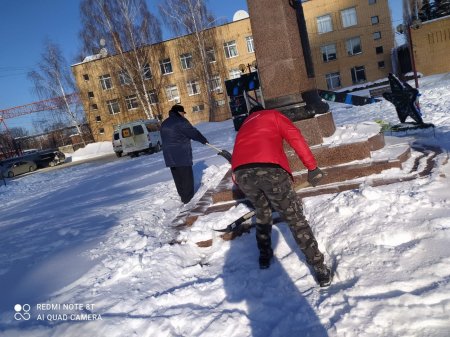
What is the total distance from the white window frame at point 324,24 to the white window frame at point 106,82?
765 inches

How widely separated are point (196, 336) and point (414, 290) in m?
1.55

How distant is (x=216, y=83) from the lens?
99.9 feet

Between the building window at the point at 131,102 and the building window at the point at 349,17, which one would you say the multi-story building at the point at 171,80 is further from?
the building window at the point at 349,17

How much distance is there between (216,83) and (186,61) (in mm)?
3380

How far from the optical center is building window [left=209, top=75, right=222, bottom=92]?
98.0 feet

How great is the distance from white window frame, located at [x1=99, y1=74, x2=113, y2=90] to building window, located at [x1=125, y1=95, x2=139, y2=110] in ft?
6.56

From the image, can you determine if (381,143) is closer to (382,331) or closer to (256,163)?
(256,163)

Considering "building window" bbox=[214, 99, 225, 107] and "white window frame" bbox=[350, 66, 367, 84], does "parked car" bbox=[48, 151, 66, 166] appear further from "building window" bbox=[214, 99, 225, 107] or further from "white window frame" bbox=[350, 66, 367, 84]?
"white window frame" bbox=[350, 66, 367, 84]

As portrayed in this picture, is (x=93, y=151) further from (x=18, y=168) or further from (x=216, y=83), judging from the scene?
(x=216, y=83)

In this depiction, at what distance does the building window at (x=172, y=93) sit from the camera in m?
31.5

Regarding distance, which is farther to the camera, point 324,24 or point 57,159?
point 324,24

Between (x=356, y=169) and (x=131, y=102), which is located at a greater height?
(x=131, y=102)

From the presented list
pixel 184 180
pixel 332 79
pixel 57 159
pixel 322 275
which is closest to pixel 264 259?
pixel 322 275

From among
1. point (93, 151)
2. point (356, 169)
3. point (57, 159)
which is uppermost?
point (57, 159)
